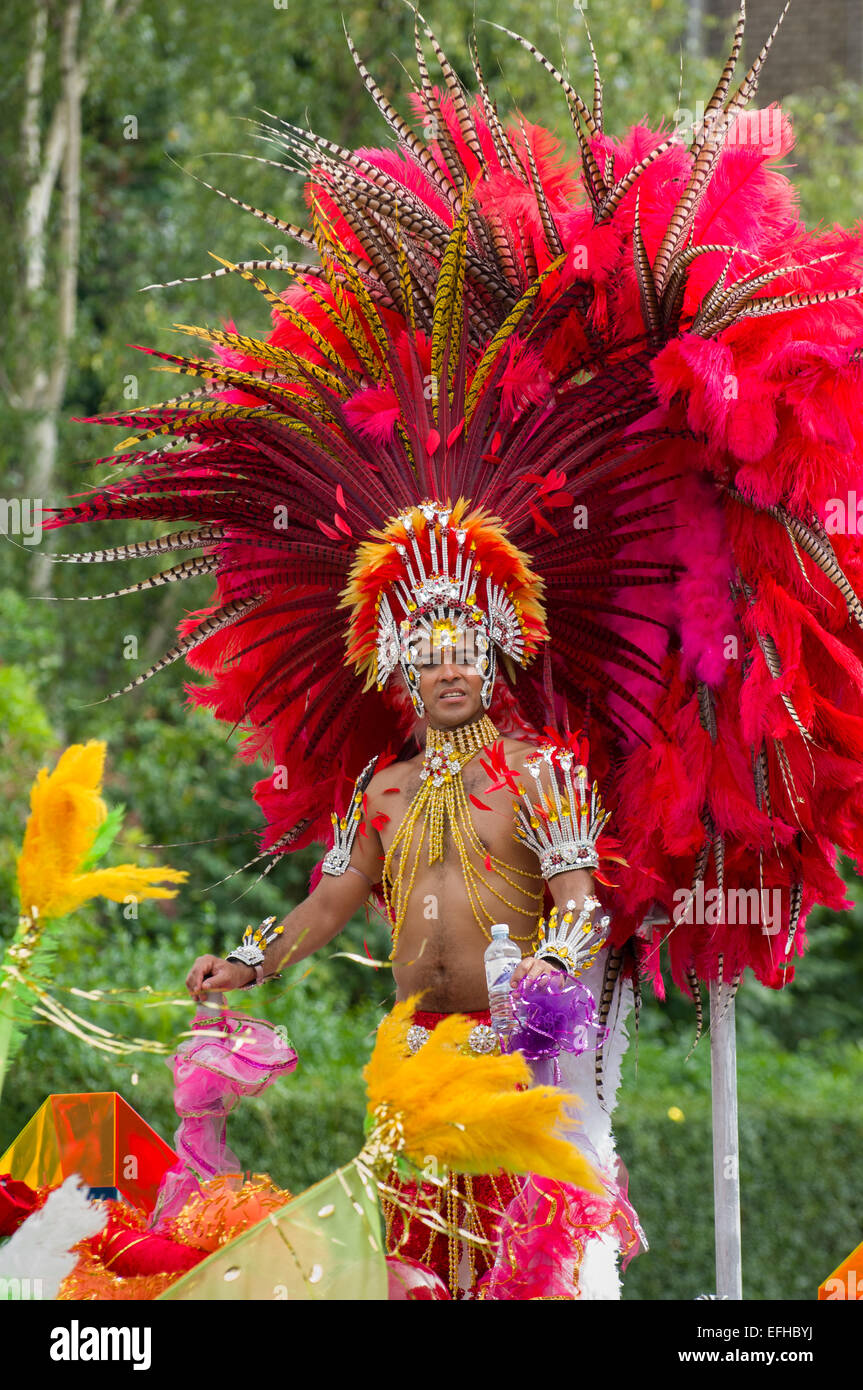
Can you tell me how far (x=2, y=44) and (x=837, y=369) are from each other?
7.17 meters

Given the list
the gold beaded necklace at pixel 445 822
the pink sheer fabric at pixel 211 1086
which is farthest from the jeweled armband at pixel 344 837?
the pink sheer fabric at pixel 211 1086

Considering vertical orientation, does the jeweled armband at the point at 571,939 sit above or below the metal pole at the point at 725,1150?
above

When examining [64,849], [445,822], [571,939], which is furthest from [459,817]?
[64,849]

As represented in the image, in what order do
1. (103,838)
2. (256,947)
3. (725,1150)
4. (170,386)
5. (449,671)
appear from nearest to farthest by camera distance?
1. (103,838)
2. (449,671)
3. (256,947)
4. (725,1150)
5. (170,386)

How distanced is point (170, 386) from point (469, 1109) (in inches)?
271

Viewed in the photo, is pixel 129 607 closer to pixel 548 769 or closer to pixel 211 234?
pixel 211 234

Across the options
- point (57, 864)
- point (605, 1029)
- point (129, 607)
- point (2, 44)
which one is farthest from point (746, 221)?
point (2, 44)

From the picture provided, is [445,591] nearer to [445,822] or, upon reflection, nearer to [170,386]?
[445,822]

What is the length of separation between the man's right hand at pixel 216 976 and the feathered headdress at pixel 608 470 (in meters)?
0.55

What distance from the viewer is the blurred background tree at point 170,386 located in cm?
692

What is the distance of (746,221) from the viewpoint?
341cm

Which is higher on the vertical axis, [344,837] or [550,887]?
[344,837]

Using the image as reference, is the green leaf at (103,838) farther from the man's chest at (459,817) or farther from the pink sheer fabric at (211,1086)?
the man's chest at (459,817)

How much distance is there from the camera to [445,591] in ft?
10.6
